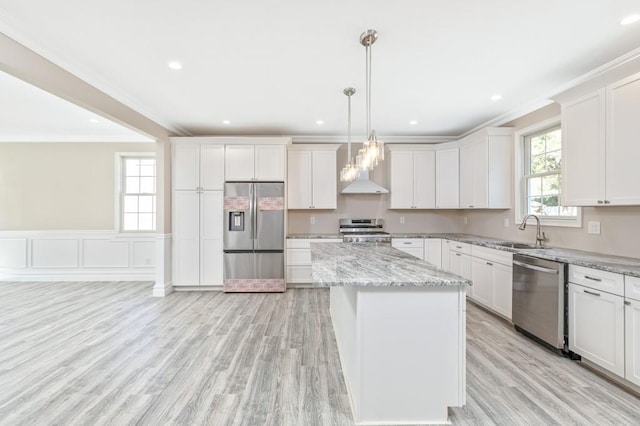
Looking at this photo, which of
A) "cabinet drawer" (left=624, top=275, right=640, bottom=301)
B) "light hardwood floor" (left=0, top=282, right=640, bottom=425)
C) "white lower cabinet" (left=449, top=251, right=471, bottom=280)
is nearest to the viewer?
"light hardwood floor" (left=0, top=282, right=640, bottom=425)

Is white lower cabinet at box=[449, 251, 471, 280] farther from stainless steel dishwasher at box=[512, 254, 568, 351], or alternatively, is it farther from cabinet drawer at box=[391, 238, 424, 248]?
stainless steel dishwasher at box=[512, 254, 568, 351]

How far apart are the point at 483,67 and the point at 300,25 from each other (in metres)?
Result: 1.82

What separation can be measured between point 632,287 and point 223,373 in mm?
3046

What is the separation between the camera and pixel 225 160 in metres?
4.62

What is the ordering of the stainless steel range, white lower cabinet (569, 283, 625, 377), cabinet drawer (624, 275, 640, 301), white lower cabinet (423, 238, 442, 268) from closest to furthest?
cabinet drawer (624, 275, 640, 301) → white lower cabinet (569, 283, 625, 377) → white lower cabinet (423, 238, 442, 268) → the stainless steel range

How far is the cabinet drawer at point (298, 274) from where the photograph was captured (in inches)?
186

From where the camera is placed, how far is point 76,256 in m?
5.32

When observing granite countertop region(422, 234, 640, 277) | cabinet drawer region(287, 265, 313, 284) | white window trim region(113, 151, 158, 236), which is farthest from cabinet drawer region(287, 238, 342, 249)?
white window trim region(113, 151, 158, 236)

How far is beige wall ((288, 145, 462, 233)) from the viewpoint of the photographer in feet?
17.3

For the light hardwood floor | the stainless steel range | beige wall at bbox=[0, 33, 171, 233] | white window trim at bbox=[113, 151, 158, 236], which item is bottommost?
the light hardwood floor

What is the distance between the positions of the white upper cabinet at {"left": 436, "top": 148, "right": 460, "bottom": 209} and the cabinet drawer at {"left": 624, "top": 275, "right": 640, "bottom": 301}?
289cm

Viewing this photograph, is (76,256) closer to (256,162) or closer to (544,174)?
(256,162)

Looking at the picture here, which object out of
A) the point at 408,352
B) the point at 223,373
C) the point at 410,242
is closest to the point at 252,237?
the point at 223,373

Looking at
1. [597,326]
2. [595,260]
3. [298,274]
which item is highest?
[595,260]
